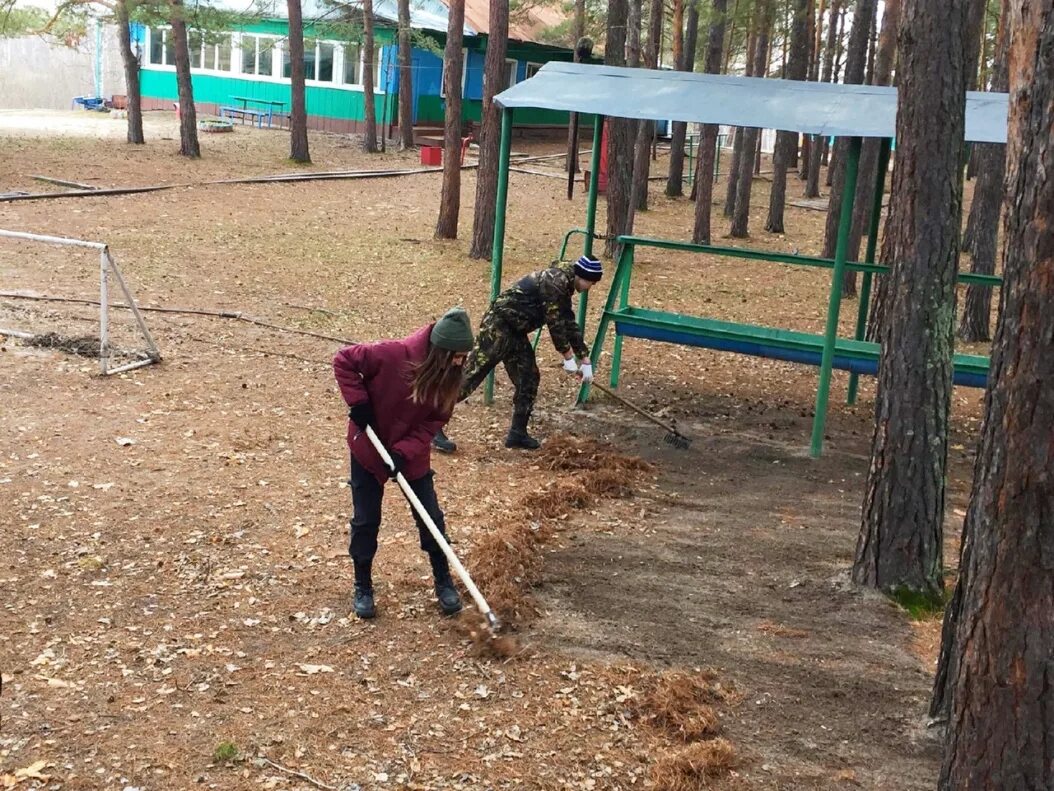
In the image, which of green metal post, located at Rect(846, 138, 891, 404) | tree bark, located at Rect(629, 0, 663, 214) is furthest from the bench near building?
green metal post, located at Rect(846, 138, 891, 404)

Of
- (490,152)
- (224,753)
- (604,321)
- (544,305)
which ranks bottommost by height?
(224,753)

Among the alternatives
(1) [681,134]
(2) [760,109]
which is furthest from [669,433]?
(1) [681,134]

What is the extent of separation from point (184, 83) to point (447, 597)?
22.3 metres

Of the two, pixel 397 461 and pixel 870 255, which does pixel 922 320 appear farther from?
pixel 870 255

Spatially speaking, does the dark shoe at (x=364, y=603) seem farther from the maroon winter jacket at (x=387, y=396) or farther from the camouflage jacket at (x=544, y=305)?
the camouflage jacket at (x=544, y=305)

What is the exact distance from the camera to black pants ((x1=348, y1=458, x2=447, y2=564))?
18.3ft

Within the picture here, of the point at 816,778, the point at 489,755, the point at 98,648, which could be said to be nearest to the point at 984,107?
the point at 816,778

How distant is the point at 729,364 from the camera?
1177 centimetres

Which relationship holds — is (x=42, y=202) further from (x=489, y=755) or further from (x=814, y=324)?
(x=489, y=755)

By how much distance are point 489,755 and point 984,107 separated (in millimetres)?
6606

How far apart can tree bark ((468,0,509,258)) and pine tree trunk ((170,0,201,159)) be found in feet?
35.3

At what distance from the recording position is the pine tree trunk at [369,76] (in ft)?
92.5

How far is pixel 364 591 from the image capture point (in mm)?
5734

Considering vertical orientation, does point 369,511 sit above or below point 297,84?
below
